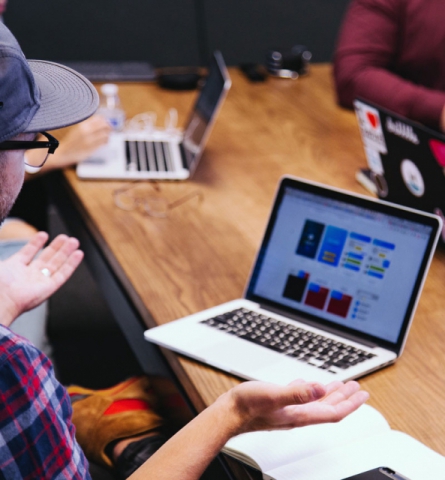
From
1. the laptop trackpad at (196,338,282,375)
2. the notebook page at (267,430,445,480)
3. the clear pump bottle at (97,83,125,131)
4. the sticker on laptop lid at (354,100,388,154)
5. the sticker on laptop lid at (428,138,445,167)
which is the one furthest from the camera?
the clear pump bottle at (97,83,125,131)

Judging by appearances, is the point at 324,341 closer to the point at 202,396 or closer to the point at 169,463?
the point at 202,396

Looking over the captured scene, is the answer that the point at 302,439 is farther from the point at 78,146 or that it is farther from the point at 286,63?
the point at 286,63

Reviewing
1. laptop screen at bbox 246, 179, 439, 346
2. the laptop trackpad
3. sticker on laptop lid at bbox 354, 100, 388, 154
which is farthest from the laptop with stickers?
the laptop trackpad

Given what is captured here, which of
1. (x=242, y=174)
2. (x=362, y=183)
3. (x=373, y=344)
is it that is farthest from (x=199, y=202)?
(x=373, y=344)

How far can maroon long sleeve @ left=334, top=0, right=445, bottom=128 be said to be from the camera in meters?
2.08

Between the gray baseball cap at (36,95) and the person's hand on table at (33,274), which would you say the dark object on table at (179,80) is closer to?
the person's hand on table at (33,274)

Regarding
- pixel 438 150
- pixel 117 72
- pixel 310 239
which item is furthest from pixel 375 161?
pixel 117 72

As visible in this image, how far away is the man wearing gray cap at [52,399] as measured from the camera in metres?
0.77

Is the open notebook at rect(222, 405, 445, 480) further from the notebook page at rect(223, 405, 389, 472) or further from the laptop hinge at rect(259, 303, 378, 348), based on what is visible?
the laptop hinge at rect(259, 303, 378, 348)

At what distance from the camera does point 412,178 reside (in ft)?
4.67

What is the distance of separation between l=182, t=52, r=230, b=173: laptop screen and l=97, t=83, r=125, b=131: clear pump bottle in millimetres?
186

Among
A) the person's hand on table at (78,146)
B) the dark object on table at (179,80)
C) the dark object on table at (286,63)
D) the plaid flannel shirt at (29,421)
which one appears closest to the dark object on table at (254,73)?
the dark object on table at (286,63)

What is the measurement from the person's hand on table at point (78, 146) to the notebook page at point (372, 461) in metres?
1.12

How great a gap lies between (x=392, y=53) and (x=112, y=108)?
0.91m
